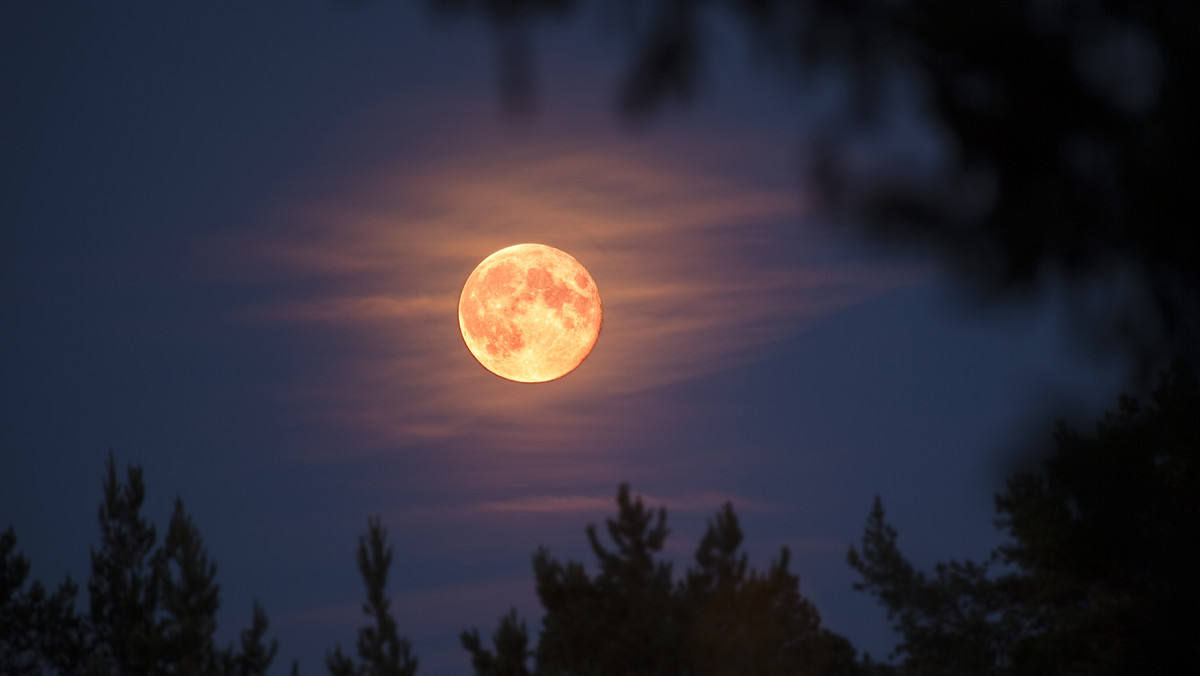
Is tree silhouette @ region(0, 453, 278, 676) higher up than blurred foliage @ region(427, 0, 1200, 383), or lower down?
higher up

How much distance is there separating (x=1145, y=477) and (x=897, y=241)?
542 inches

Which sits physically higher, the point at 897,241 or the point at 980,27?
the point at 980,27

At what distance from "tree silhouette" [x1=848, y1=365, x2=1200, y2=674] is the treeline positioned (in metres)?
0.07

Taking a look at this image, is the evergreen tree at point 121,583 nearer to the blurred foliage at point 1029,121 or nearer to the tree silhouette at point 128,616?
the tree silhouette at point 128,616

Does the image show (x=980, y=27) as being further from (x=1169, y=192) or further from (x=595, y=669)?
(x=595, y=669)

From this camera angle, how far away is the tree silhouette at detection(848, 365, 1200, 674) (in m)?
6.73

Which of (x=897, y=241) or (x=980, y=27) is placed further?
(x=897, y=241)

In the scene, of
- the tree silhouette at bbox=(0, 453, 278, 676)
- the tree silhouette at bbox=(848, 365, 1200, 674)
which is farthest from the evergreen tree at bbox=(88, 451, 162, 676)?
the tree silhouette at bbox=(848, 365, 1200, 674)

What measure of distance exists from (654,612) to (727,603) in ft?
5.95

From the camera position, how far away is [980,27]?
Answer: 15.6ft

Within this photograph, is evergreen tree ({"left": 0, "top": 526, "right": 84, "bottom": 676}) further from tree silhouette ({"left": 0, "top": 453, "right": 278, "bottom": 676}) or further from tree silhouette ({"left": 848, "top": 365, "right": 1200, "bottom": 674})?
tree silhouette ({"left": 848, "top": 365, "right": 1200, "bottom": 674})

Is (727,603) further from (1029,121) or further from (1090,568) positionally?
(1029,121)

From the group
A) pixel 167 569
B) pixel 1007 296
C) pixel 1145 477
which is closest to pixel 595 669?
pixel 1145 477

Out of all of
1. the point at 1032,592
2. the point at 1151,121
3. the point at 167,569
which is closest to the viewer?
the point at 1151,121
